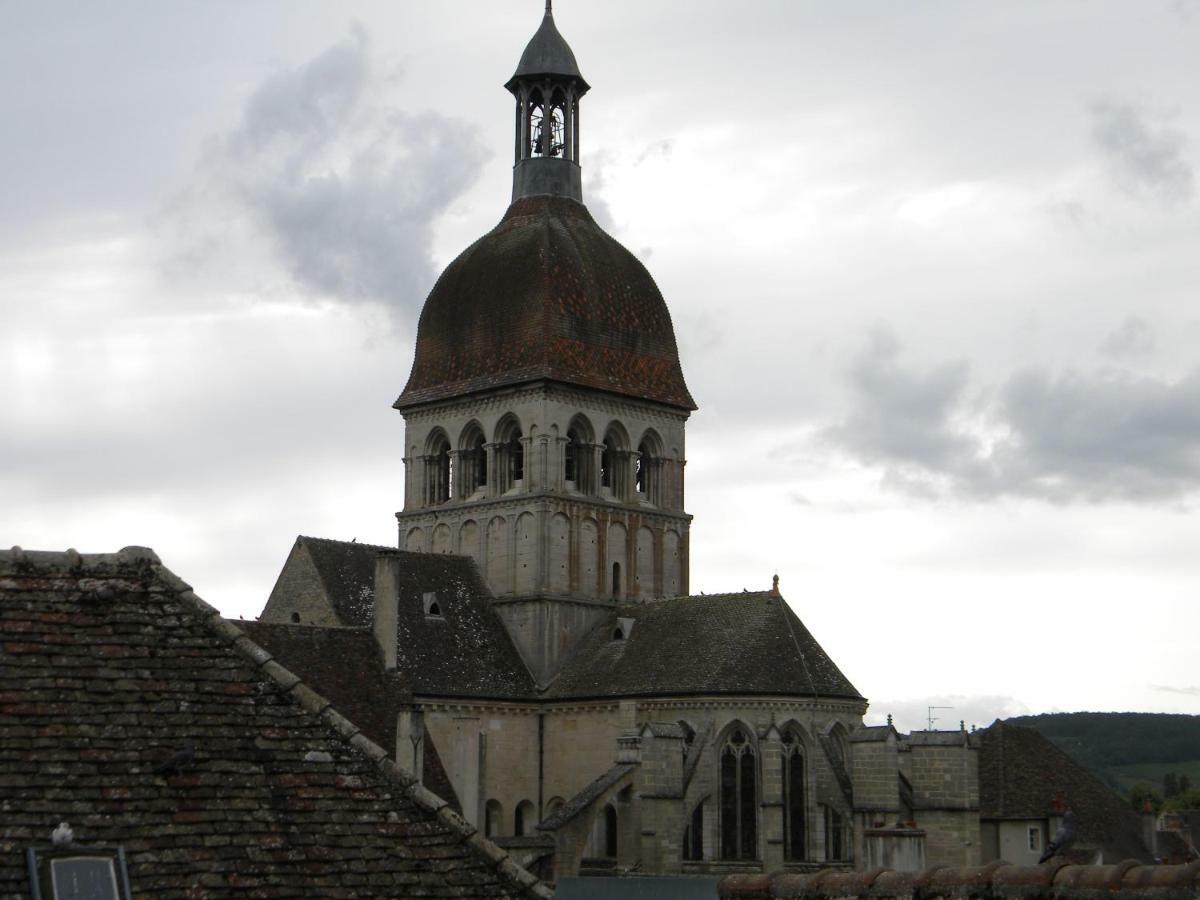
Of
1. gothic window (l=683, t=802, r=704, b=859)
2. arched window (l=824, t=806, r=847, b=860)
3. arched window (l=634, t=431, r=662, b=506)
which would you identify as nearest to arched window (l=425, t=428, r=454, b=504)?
arched window (l=634, t=431, r=662, b=506)

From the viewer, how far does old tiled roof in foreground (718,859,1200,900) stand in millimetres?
13413

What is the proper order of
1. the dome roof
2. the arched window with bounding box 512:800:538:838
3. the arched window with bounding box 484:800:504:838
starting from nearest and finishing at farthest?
the arched window with bounding box 484:800:504:838 → the arched window with bounding box 512:800:538:838 → the dome roof

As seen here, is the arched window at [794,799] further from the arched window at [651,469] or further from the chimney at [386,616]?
the chimney at [386,616]

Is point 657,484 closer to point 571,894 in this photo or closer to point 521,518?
point 521,518

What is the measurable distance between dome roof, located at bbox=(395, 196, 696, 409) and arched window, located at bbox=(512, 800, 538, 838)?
38.8 feet

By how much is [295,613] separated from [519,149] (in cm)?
1726

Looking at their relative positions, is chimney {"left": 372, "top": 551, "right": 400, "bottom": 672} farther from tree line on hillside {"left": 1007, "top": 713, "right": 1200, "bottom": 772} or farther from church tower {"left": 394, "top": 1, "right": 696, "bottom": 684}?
tree line on hillside {"left": 1007, "top": 713, "right": 1200, "bottom": 772}

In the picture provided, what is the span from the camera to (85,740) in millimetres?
11922

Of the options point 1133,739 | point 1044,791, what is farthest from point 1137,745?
point 1044,791

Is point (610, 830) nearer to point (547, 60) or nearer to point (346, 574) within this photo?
point (346, 574)

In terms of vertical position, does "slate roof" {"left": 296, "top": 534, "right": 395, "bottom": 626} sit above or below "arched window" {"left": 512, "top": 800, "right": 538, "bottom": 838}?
above

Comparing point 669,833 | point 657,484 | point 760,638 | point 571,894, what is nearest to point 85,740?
point 571,894

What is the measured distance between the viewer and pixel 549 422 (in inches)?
2170

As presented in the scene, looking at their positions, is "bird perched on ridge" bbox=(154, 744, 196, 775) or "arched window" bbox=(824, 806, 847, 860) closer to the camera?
"bird perched on ridge" bbox=(154, 744, 196, 775)
